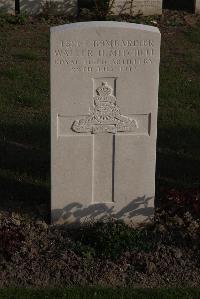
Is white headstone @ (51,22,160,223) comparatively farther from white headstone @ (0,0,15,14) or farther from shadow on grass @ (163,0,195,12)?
shadow on grass @ (163,0,195,12)

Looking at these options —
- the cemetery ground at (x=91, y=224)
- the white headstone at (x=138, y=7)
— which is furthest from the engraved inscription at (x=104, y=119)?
the white headstone at (x=138, y=7)

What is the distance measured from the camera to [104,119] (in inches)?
259

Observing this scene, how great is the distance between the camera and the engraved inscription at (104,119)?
6.50 metres

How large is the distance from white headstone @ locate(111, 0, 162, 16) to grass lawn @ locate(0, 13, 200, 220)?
64 cm

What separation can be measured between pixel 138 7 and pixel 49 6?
5.64ft

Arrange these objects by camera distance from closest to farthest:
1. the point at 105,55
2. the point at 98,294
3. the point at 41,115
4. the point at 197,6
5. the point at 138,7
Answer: the point at 98,294
the point at 105,55
the point at 41,115
the point at 138,7
the point at 197,6

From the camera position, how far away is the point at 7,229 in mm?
6410

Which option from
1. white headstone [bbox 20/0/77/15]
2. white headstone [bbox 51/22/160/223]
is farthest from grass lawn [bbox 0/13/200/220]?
white headstone [bbox 51/22/160/223]

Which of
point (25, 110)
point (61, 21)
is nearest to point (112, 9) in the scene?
point (61, 21)

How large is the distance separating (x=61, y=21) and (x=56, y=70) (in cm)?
769

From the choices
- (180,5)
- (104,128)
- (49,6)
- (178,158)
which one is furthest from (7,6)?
(104,128)

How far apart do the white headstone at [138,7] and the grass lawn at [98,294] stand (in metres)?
8.98

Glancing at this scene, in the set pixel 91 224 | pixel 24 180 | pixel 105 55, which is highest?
pixel 105 55

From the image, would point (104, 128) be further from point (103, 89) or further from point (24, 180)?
point (24, 180)
